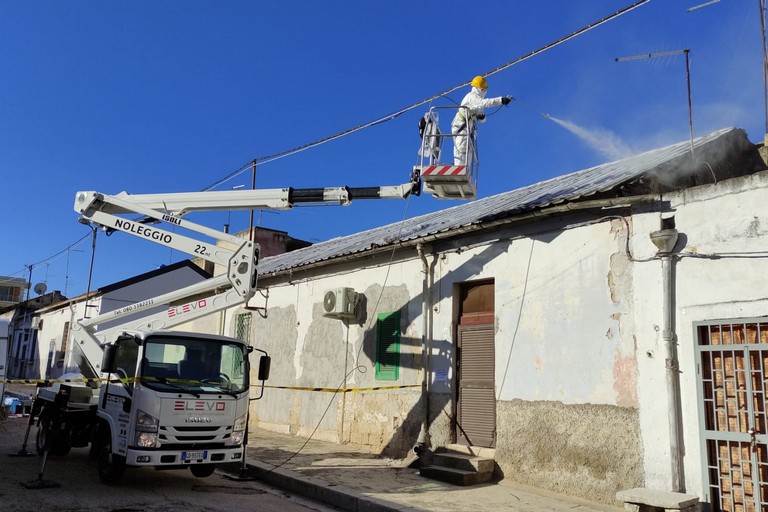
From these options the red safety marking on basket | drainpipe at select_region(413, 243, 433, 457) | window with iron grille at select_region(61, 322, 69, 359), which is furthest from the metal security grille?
window with iron grille at select_region(61, 322, 69, 359)

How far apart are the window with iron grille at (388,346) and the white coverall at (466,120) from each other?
3.87 m

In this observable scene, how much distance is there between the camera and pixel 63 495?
25.7ft

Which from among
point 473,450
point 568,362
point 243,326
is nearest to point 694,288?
point 568,362

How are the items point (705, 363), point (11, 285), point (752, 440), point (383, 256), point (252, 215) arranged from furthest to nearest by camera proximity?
1. point (11, 285)
2. point (252, 215)
3. point (383, 256)
4. point (705, 363)
5. point (752, 440)

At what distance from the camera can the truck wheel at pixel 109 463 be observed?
8.48 meters

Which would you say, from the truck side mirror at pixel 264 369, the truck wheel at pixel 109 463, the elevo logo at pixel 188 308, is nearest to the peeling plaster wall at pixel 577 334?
the truck side mirror at pixel 264 369

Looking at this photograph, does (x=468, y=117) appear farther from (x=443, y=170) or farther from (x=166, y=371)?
(x=166, y=371)

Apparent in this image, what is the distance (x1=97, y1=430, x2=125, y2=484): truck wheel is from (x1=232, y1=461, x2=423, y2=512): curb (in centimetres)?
230

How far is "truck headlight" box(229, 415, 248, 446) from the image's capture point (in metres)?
8.83

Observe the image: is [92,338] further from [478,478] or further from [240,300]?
[478,478]

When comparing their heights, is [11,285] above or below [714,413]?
above

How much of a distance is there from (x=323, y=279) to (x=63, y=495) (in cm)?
765

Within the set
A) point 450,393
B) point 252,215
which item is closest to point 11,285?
point 252,215

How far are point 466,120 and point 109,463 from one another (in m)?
7.44
